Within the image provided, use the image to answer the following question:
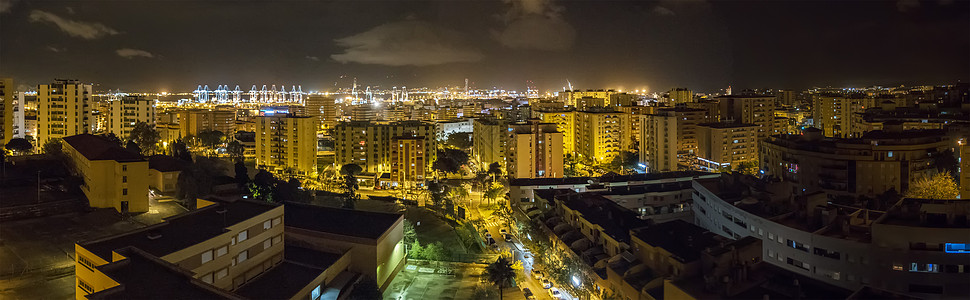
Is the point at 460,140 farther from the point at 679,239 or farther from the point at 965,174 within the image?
the point at 679,239

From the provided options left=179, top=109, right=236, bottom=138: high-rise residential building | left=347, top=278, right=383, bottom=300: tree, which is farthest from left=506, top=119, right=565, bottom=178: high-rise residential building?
left=179, top=109, right=236, bottom=138: high-rise residential building

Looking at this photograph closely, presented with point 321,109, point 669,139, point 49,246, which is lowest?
point 49,246

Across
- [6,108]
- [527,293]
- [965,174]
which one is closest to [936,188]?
[965,174]

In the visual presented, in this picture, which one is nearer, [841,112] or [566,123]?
[566,123]

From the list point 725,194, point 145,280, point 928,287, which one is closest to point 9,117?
point 145,280

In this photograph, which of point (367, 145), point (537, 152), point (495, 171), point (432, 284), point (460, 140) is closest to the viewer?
point (432, 284)

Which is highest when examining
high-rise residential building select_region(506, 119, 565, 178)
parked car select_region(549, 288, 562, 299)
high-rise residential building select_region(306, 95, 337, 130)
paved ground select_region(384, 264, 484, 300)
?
high-rise residential building select_region(306, 95, 337, 130)

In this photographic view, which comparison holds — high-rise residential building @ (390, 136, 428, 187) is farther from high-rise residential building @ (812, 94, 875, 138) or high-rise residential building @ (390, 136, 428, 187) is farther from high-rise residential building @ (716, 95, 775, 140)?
high-rise residential building @ (812, 94, 875, 138)
